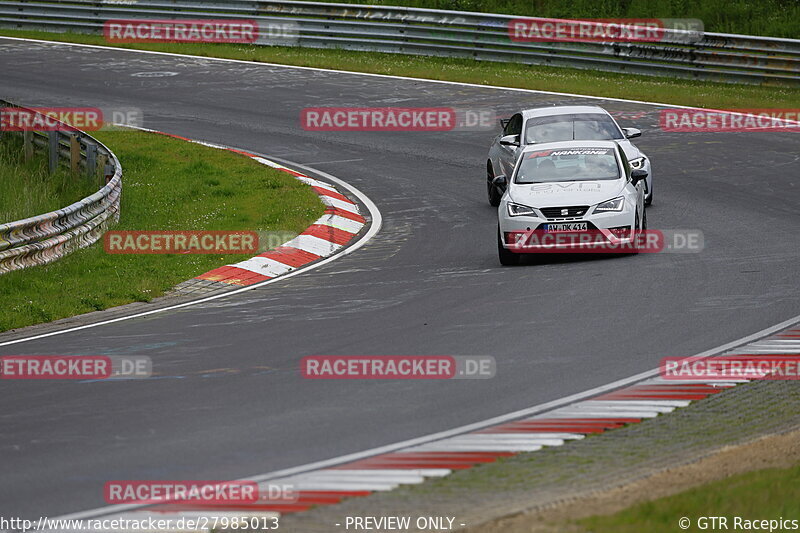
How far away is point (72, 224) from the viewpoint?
1697 centimetres

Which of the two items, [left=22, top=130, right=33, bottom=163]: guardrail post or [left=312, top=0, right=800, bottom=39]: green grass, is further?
[left=312, top=0, right=800, bottom=39]: green grass

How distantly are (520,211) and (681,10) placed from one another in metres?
20.4

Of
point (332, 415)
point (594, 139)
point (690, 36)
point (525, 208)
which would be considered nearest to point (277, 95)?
point (690, 36)

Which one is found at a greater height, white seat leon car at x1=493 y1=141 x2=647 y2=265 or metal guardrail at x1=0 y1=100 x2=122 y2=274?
white seat leon car at x1=493 y1=141 x2=647 y2=265

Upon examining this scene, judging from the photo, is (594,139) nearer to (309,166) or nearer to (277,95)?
(309,166)

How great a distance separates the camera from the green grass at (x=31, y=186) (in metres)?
19.2

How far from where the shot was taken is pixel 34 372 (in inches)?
422

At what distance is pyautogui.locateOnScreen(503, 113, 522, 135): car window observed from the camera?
63.9 ft

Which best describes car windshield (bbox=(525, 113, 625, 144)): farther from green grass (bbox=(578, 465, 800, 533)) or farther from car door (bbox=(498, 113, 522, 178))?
green grass (bbox=(578, 465, 800, 533))

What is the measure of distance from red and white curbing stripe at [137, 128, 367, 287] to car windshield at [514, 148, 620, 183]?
9.60ft

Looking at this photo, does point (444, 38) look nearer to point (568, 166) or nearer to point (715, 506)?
point (568, 166)

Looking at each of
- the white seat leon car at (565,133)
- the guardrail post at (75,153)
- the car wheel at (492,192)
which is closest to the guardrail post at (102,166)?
the guardrail post at (75,153)

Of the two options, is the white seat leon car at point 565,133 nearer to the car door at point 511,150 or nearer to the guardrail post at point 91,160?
the car door at point 511,150

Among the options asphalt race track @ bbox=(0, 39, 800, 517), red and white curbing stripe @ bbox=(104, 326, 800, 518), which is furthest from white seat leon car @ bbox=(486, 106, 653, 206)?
red and white curbing stripe @ bbox=(104, 326, 800, 518)
